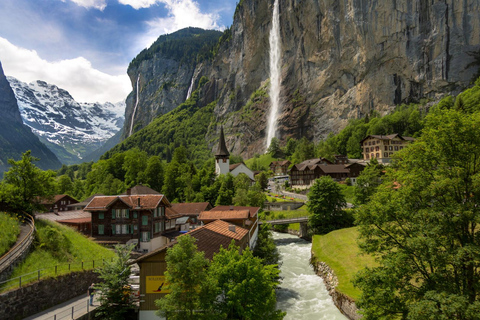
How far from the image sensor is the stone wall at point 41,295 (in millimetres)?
17516

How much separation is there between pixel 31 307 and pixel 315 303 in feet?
70.1

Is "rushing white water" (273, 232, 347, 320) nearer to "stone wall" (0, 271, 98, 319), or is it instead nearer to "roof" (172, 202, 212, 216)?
"stone wall" (0, 271, 98, 319)

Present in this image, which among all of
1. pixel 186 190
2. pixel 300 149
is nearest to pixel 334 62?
pixel 300 149

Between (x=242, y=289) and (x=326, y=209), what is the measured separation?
36.1 meters

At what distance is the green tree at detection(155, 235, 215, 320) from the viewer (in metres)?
14.9

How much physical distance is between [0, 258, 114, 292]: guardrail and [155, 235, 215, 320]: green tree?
25.8 feet

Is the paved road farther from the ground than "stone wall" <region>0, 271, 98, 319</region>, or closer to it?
closer to it

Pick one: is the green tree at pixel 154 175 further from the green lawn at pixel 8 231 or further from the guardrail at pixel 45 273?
the guardrail at pixel 45 273

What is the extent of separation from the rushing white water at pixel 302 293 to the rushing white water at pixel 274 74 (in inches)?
4724

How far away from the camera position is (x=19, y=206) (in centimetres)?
3003

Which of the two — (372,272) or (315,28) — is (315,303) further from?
(315,28)

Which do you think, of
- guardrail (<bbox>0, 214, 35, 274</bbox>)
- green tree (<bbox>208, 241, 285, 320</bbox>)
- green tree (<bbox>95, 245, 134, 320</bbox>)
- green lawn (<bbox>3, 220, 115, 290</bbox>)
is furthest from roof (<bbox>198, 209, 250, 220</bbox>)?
guardrail (<bbox>0, 214, 35, 274</bbox>)

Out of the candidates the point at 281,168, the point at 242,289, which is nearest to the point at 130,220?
the point at 242,289

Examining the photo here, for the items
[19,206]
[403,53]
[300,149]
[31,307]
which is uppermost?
[403,53]
